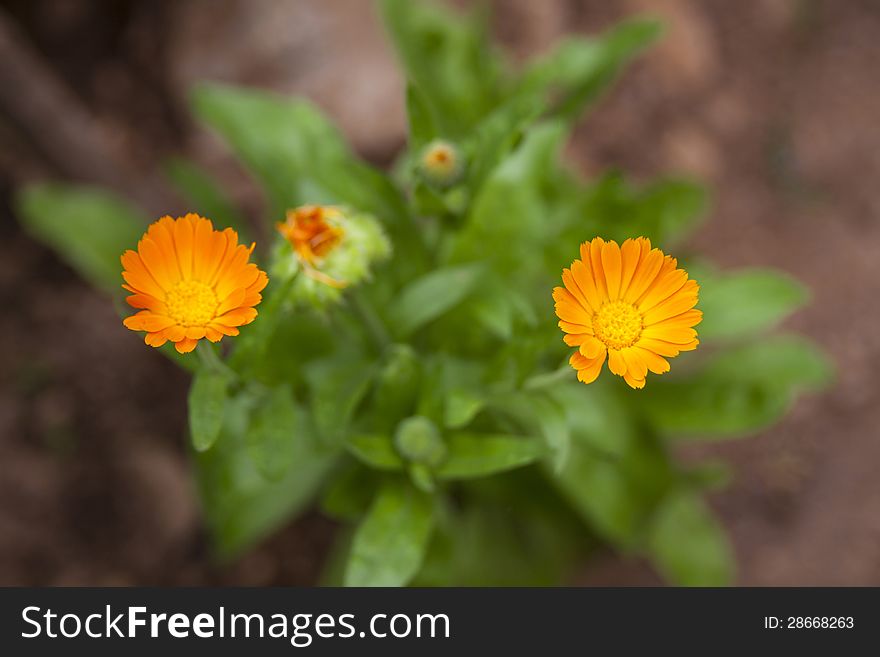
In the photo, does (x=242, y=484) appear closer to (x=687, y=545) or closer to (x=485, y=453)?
(x=485, y=453)

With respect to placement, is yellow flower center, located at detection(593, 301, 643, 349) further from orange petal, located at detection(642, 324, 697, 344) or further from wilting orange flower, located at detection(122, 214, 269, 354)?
wilting orange flower, located at detection(122, 214, 269, 354)

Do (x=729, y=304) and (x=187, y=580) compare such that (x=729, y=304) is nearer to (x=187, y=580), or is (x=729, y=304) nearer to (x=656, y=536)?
(x=656, y=536)

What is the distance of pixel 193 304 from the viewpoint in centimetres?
147

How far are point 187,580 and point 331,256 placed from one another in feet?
5.88

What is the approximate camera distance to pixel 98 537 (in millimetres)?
3215

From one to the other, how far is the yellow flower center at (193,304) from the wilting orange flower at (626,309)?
0.52 metres

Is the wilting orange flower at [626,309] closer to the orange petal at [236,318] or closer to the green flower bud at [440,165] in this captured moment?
the orange petal at [236,318]

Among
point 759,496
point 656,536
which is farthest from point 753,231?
point 656,536

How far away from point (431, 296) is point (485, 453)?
38 cm

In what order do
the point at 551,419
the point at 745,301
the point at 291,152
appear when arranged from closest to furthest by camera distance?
the point at 551,419 → the point at 291,152 → the point at 745,301

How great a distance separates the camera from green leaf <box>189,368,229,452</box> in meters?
1.70

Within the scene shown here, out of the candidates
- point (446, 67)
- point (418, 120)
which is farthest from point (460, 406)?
point (446, 67)

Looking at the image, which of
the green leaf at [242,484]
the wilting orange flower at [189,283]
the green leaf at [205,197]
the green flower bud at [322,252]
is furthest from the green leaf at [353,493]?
the wilting orange flower at [189,283]

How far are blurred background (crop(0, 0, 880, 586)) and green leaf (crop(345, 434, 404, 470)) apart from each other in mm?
1370
